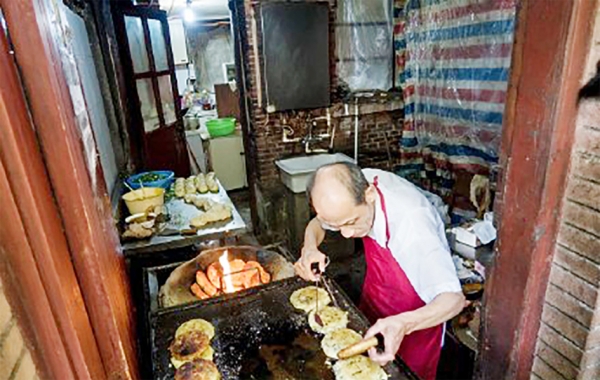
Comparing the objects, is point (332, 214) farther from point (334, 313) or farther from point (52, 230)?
point (52, 230)

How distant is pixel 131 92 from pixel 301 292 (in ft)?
13.6

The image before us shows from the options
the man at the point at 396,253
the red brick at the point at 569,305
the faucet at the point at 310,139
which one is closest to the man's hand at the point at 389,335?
the man at the point at 396,253

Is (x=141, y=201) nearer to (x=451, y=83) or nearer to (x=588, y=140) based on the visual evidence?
(x=588, y=140)

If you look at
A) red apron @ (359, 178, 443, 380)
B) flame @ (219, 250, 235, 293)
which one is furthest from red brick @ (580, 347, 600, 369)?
flame @ (219, 250, 235, 293)

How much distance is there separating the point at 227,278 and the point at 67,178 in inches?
66.3

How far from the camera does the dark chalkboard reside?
514 centimetres

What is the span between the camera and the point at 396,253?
2.17 meters

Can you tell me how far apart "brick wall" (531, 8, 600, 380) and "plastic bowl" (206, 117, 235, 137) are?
Answer: 23.5 feet

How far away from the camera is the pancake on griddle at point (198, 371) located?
1.81 metres

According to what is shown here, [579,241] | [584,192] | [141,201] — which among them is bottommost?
[141,201]

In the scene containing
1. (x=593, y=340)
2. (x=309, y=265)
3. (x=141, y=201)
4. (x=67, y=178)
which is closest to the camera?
(x=67, y=178)

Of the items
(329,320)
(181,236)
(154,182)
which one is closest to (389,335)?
(329,320)

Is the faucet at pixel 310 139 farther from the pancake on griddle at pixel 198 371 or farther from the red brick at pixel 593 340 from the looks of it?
the red brick at pixel 593 340

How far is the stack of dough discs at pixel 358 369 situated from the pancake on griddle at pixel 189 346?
695mm
